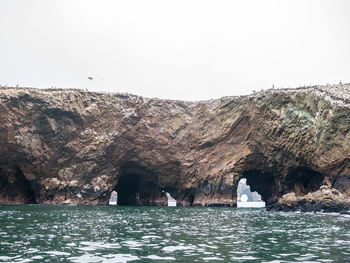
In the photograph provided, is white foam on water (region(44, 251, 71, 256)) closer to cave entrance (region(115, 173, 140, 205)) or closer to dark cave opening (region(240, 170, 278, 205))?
dark cave opening (region(240, 170, 278, 205))

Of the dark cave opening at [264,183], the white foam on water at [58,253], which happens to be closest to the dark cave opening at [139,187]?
the dark cave opening at [264,183]

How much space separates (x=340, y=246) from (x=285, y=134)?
3784cm

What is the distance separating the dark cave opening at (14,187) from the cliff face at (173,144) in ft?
0.47

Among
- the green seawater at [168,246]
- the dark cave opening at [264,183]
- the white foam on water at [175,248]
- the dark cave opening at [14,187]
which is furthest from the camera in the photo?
the dark cave opening at [264,183]

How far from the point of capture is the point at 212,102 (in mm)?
59625

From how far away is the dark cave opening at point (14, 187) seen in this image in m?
50.3

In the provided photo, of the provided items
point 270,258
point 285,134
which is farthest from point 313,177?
point 270,258

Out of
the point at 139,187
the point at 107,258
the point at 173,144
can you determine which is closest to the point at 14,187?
the point at 139,187

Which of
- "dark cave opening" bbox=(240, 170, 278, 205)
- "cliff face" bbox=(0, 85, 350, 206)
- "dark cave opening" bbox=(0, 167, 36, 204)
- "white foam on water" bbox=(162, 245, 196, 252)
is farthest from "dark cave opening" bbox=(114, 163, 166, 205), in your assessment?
"white foam on water" bbox=(162, 245, 196, 252)

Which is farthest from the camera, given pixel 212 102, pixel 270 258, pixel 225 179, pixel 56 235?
pixel 212 102

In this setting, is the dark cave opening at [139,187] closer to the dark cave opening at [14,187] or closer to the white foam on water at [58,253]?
the dark cave opening at [14,187]

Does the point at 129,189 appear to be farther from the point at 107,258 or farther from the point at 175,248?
the point at 107,258

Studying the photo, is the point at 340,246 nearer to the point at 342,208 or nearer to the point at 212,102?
the point at 342,208

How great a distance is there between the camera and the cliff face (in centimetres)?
4809
